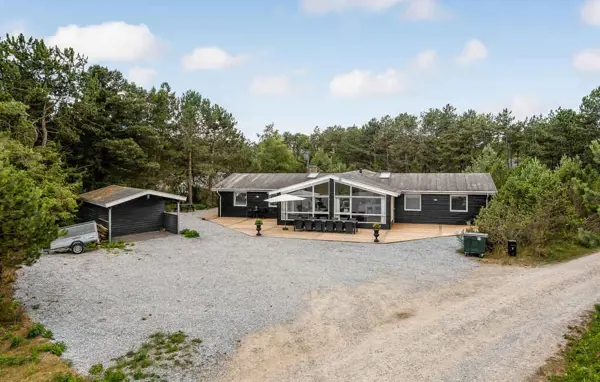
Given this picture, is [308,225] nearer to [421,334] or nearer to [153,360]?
[421,334]

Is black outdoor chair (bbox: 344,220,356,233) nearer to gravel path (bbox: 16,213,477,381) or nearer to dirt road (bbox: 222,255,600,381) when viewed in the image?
gravel path (bbox: 16,213,477,381)

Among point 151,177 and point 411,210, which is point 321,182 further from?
point 151,177

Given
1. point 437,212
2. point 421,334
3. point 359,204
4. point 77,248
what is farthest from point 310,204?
point 421,334

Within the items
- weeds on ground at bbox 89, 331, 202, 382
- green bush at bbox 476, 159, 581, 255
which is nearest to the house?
green bush at bbox 476, 159, 581, 255

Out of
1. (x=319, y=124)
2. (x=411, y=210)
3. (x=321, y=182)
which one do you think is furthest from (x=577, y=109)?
(x=319, y=124)

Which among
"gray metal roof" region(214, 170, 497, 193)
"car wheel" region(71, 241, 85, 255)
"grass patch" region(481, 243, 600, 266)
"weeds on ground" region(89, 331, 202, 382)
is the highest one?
"gray metal roof" region(214, 170, 497, 193)

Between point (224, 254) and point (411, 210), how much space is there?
40.1ft

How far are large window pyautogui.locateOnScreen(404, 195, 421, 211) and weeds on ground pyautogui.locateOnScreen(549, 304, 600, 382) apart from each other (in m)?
14.1

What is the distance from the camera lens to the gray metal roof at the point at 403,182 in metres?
19.5

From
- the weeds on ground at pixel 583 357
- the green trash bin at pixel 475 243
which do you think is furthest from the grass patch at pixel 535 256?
the weeds on ground at pixel 583 357

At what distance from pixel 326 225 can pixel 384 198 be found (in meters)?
3.44

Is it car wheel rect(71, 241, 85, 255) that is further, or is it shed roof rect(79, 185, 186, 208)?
shed roof rect(79, 185, 186, 208)

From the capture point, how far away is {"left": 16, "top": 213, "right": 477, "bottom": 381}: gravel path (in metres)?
6.41

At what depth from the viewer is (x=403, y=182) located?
2131 cm
